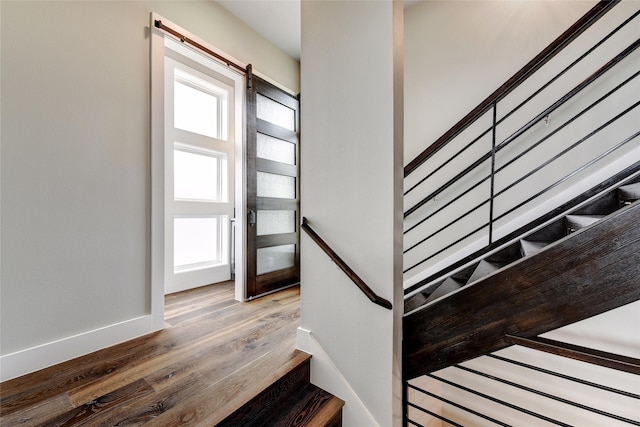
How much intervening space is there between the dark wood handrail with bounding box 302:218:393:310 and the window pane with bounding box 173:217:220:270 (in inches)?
82.1

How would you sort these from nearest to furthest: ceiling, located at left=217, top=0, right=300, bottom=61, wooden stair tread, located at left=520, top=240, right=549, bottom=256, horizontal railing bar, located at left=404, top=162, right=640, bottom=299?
wooden stair tread, located at left=520, top=240, right=549, bottom=256 → horizontal railing bar, located at left=404, top=162, right=640, bottom=299 → ceiling, located at left=217, top=0, right=300, bottom=61

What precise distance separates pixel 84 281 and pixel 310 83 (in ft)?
6.08

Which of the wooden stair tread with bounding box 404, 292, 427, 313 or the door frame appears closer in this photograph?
the wooden stair tread with bounding box 404, 292, 427, 313

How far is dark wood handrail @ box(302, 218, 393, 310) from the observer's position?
136 cm

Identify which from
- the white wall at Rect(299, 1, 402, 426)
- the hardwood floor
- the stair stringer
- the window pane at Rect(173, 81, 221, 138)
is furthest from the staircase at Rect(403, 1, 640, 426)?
the window pane at Rect(173, 81, 221, 138)

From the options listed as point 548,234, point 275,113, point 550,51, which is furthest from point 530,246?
point 275,113

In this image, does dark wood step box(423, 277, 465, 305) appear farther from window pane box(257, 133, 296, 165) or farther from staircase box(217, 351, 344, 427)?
window pane box(257, 133, 296, 165)

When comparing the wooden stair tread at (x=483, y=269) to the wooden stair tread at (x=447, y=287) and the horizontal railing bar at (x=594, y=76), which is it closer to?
the wooden stair tread at (x=447, y=287)

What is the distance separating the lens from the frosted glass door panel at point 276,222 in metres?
2.93

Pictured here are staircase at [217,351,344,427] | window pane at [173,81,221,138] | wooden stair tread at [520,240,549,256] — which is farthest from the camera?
window pane at [173,81,221,138]

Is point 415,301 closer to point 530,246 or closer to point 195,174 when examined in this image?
point 530,246

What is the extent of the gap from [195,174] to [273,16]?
73.4 inches

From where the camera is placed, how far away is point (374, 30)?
4.68ft

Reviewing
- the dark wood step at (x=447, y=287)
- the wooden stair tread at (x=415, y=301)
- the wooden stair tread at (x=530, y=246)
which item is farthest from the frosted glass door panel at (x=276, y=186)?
the wooden stair tread at (x=530, y=246)
